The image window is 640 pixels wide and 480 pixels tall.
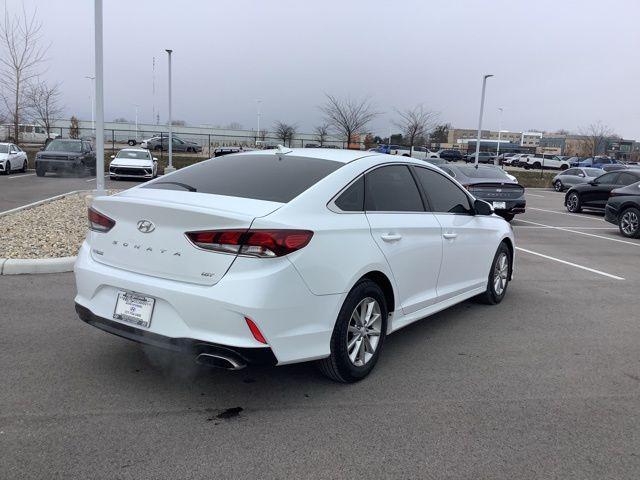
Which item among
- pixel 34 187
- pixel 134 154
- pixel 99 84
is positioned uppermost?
pixel 99 84

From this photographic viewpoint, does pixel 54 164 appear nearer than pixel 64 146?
Yes

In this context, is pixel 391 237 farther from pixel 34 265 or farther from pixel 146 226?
pixel 34 265

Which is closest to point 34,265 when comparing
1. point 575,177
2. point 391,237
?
point 391,237

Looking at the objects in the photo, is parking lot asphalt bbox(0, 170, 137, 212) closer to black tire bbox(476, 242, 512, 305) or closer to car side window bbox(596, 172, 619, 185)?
black tire bbox(476, 242, 512, 305)

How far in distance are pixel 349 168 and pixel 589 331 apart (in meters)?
3.16

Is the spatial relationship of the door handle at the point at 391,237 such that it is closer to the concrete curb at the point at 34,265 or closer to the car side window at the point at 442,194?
the car side window at the point at 442,194

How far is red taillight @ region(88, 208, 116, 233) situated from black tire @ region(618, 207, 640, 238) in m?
12.8

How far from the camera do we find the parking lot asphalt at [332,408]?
9.64 ft

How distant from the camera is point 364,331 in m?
3.98

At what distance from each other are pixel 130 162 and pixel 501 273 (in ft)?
62.4

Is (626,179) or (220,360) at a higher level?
(626,179)

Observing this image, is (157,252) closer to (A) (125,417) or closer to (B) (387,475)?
(A) (125,417)

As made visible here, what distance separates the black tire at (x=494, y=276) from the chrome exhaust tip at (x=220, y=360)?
11.9 ft

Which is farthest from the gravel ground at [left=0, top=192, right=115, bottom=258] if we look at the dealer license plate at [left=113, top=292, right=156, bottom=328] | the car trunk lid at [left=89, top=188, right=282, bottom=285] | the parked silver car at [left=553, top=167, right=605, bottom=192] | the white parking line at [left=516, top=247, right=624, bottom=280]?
the parked silver car at [left=553, top=167, right=605, bottom=192]
